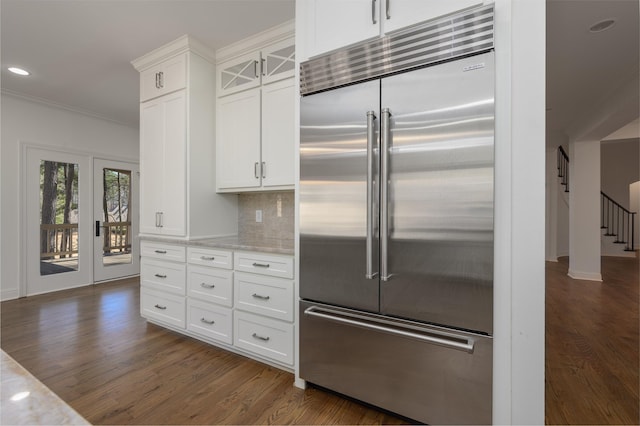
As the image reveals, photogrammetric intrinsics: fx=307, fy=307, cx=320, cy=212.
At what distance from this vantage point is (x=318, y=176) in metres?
1.93

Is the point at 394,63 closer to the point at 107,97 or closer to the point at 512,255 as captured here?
the point at 512,255

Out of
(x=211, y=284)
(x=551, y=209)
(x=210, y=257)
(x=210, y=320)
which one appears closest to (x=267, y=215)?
(x=210, y=257)

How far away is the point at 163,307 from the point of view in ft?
9.75

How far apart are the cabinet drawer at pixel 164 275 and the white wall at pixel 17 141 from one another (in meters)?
2.41

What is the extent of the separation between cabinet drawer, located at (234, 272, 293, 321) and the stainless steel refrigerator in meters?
0.20

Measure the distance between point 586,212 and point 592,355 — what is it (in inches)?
154

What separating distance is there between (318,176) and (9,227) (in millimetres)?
4596

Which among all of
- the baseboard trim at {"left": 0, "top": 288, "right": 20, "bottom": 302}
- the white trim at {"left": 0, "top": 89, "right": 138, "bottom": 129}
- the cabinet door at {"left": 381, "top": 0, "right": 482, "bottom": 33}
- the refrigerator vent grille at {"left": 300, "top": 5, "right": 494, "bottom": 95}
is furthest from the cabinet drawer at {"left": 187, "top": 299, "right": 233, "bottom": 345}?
the white trim at {"left": 0, "top": 89, "right": 138, "bottom": 129}

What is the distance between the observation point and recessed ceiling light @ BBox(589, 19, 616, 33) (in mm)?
2559

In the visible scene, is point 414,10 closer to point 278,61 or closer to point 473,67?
point 473,67

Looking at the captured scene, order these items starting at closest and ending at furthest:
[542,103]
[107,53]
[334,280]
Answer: [542,103] → [334,280] → [107,53]

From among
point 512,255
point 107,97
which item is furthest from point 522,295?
point 107,97

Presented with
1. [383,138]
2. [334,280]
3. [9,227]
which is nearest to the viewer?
[383,138]

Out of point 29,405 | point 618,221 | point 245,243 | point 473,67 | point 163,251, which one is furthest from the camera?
point 618,221
